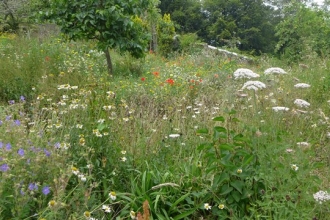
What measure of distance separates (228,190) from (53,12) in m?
5.66

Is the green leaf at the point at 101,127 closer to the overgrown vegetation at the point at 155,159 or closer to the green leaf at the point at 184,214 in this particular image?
the overgrown vegetation at the point at 155,159

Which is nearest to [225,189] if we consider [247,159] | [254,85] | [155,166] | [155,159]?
[247,159]

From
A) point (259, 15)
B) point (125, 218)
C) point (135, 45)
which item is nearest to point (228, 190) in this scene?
point (125, 218)

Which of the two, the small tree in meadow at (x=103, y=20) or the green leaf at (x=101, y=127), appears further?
the small tree in meadow at (x=103, y=20)

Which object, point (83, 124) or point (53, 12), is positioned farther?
point (53, 12)

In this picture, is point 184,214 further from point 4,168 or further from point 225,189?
point 4,168

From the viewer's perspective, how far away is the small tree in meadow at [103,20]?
6.32 meters

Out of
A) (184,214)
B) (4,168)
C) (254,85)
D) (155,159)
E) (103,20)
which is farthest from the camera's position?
(103,20)

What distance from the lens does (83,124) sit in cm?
248

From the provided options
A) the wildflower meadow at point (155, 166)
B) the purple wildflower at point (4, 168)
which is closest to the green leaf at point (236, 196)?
the wildflower meadow at point (155, 166)

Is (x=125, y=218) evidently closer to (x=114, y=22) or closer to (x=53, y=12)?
(x=114, y=22)

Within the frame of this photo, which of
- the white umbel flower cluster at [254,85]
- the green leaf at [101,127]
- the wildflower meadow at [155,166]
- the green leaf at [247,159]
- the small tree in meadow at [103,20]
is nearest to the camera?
the wildflower meadow at [155,166]

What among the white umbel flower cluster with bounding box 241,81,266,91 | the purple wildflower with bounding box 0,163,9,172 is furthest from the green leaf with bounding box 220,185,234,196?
the purple wildflower with bounding box 0,163,9,172

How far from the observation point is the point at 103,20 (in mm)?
6582
